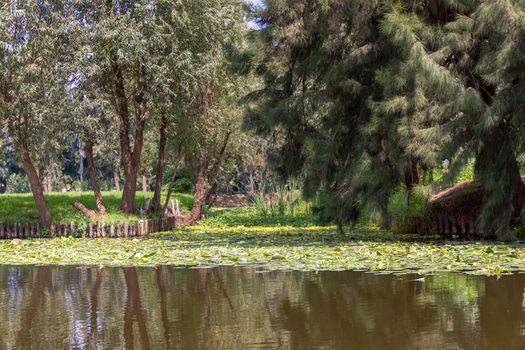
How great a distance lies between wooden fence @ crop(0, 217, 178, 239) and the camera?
2261 cm

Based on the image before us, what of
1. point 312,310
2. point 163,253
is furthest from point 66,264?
point 312,310

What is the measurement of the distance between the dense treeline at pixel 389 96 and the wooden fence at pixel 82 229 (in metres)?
5.87

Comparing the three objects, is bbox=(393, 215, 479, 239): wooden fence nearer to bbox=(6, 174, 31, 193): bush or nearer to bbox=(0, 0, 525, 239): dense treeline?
bbox=(0, 0, 525, 239): dense treeline

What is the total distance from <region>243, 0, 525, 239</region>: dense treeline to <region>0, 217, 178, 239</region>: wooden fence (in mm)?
5874

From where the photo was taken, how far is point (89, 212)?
2558 cm

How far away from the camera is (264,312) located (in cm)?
774

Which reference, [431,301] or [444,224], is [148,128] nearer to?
[444,224]

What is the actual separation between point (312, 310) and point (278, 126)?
1215 cm

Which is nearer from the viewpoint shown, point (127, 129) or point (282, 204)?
point (127, 129)

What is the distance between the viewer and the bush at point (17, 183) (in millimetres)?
68250

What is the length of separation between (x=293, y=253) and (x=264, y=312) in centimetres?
596

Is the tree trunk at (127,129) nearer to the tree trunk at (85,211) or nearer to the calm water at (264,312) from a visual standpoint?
the tree trunk at (85,211)

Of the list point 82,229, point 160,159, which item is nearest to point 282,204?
point 160,159

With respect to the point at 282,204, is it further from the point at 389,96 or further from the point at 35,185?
the point at 389,96
